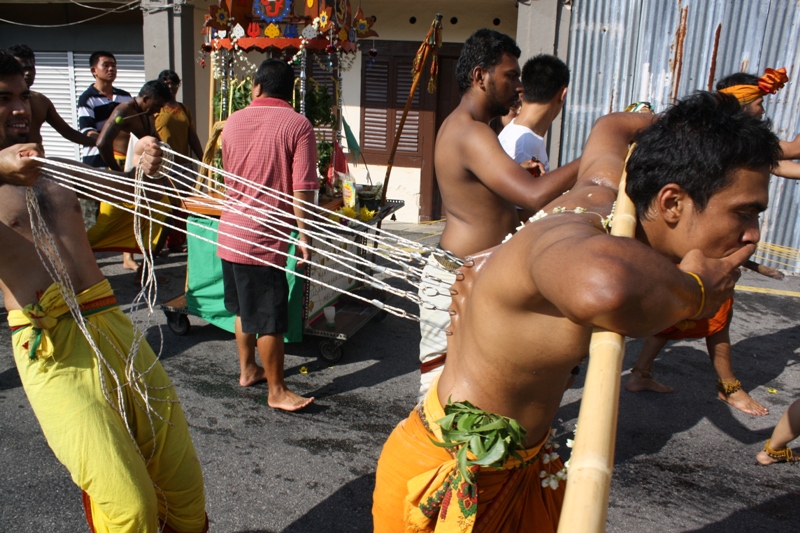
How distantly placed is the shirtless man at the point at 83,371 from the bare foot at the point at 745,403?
3438mm

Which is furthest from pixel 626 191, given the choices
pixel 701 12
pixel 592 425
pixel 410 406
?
pixel 701 12

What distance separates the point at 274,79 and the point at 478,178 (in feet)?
5.30

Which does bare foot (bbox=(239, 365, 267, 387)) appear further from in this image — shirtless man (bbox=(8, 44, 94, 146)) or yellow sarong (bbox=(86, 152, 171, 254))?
A: shirtless man (bbox=(8, 44, 94, 146))

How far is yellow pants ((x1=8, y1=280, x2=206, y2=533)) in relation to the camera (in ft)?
7.02

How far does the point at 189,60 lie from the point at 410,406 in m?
6.57

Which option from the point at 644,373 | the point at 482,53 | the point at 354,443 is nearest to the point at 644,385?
the point at 644,373

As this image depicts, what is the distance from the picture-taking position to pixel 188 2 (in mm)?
8531

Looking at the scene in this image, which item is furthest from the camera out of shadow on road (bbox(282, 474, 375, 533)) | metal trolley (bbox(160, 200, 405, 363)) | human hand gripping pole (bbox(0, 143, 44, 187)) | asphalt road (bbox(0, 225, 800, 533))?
metal trolley (bbox(160, 200, 405, 363))

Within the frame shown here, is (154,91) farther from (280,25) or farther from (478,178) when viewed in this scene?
(478,178)

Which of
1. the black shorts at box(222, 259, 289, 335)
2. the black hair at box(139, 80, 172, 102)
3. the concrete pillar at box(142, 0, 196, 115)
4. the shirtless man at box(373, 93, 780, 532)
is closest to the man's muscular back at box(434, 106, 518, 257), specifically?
the shirtless man at box(373, 93, 780, 532)

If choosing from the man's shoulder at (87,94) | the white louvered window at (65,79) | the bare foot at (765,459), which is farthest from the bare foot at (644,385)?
the white louvered window at (65,79)

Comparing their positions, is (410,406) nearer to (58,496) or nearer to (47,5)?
(58,496)

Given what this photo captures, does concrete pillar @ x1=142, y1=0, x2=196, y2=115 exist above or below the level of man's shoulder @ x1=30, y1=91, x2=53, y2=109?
above

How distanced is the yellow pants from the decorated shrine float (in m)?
2.17
